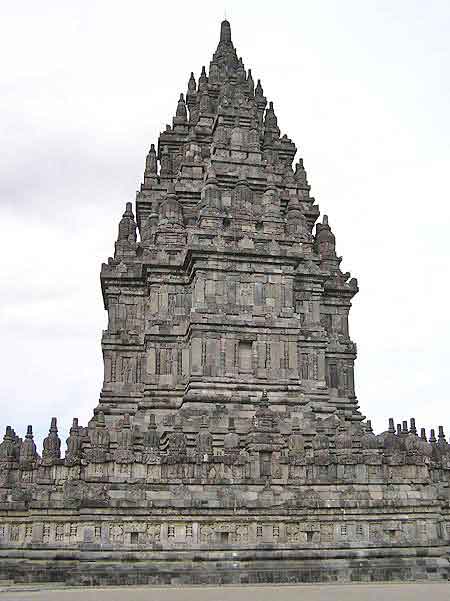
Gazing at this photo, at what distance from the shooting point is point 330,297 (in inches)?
1736

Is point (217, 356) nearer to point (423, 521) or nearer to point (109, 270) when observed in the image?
point (109, 270)

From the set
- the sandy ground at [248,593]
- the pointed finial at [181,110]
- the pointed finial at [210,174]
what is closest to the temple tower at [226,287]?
the pointed finial at [210,174]

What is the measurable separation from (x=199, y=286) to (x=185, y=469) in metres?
10.5

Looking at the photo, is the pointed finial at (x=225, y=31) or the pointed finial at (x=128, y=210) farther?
the pointed finial at (x=225, y=31)

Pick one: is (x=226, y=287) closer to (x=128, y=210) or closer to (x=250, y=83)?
(x=128, y=210)

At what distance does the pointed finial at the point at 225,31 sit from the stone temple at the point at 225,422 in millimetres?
103

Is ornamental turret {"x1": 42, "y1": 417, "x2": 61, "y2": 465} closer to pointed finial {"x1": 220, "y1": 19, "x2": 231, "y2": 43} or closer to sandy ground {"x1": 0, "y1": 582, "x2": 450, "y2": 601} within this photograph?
sandy ground {"x1": 0, "y1": 582, "x2": 450, "y2": 601}

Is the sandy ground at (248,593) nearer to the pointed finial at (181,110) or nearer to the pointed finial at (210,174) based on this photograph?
the pointed finial at (210,174)

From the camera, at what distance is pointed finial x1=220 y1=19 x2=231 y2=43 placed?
51.0 m

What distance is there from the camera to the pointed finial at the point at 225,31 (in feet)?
167

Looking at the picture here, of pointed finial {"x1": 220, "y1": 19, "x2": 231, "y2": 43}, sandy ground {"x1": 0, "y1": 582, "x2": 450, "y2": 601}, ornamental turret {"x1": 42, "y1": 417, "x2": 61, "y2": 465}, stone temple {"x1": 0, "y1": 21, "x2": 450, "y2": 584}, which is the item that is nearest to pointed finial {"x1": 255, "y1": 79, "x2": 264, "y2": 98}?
stone temple {"x1": 0, "y1": 21, "x2": 450, "y2": 584}

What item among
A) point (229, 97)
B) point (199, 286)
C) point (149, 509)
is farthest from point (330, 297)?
point (149, 509)

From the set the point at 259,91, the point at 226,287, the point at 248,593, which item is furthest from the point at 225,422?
the point at 259,91

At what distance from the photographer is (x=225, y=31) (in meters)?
51.5
